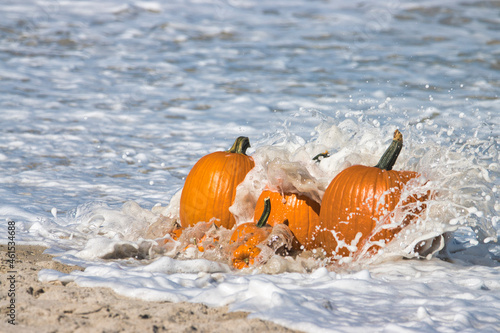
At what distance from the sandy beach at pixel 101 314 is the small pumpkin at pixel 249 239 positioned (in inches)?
28.7

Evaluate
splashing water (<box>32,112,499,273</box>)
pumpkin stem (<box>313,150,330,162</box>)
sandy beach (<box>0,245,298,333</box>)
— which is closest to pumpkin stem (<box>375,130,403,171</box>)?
splashing water (<box>32,112,499,273</box>)

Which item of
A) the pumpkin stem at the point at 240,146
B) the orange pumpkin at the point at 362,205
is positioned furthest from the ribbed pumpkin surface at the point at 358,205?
the pumpkin stem at the point at 240,146

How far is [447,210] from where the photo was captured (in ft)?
10.8

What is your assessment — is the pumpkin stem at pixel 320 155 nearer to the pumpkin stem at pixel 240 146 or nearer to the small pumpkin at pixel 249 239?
the pumpkin stem at pixel 240 146

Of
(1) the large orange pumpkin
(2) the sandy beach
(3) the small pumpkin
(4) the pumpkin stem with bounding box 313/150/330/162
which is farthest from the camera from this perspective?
(4) the pumpkin stem with bounding box 313/150/330/162

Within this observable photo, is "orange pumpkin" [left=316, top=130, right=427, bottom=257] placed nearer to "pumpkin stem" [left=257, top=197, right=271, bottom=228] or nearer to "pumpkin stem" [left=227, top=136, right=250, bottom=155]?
"pumpkin stem" [left=257, top=197, right=271, bottom=228]

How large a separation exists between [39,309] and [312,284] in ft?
4.13

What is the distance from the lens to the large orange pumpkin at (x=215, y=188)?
12.0 ft

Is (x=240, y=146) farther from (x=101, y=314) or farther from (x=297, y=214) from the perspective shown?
(x=101, y=314)

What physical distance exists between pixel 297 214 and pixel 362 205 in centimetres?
39

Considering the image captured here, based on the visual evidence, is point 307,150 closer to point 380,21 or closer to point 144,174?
point 144,174

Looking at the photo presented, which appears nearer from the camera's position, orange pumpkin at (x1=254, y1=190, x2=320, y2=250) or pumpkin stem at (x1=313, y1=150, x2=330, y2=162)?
orange pumpkin at (x1=254, y1=190, x2=320, y2=250)

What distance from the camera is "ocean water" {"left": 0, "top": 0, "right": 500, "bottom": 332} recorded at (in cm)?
285

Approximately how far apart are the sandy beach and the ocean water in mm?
92
